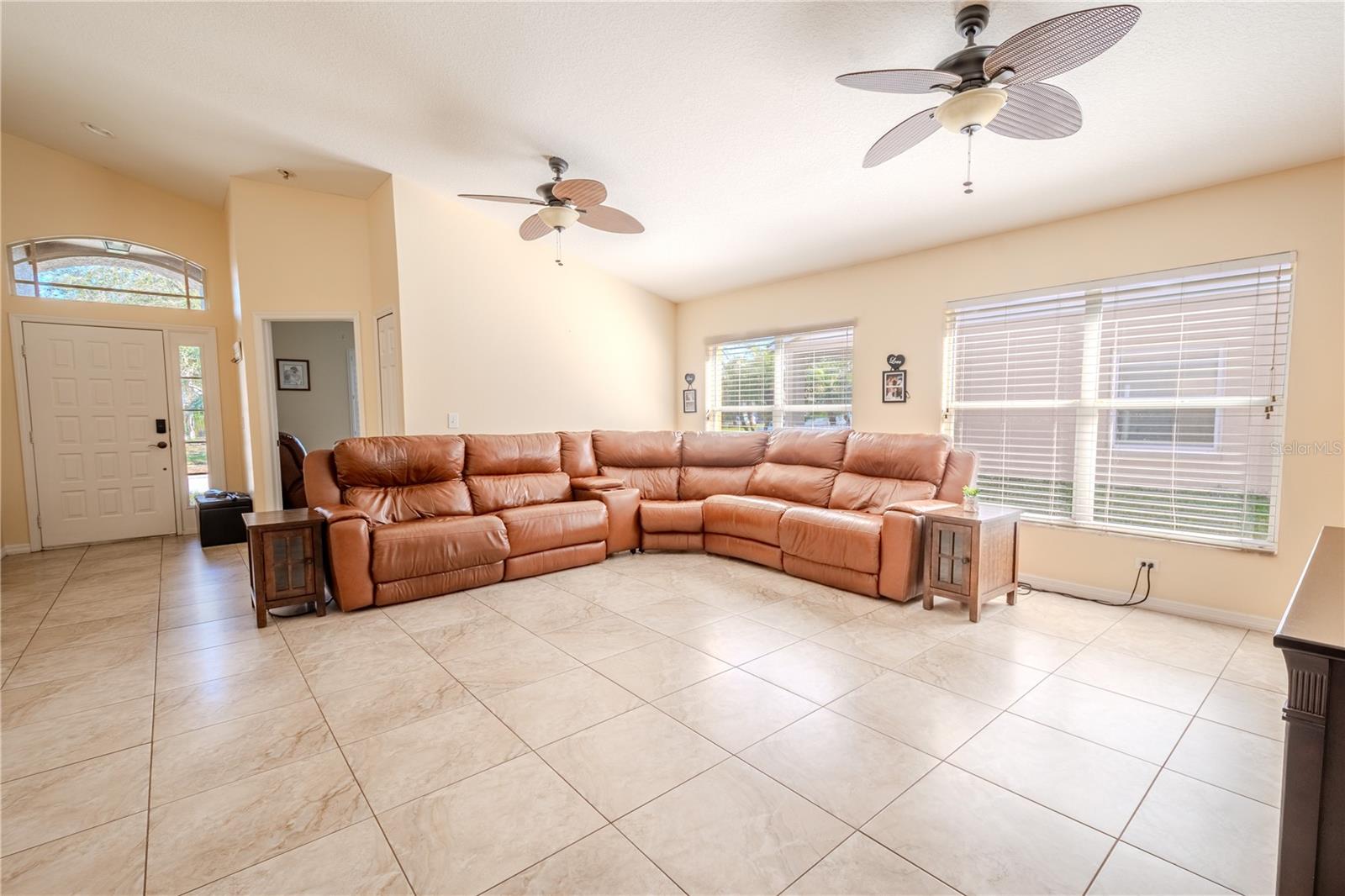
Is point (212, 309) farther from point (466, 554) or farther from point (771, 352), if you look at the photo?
point (771, 352)

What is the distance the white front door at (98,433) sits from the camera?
492cm

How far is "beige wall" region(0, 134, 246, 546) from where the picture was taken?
4672 millimetres

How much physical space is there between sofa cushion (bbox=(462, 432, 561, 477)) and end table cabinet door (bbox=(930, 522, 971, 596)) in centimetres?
304

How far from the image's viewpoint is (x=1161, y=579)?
3303 mm

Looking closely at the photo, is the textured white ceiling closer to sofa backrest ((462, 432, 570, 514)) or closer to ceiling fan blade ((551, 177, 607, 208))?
ceiling fan blade ((551, 177, 607, 208))

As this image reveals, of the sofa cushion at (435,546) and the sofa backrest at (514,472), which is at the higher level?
the sofa backrest at (514,472)

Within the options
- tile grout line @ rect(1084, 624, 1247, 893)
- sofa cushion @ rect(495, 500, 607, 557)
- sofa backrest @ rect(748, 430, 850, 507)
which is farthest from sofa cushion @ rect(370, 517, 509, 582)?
tile grout line @ rect(1084, 624, 1247, 893)

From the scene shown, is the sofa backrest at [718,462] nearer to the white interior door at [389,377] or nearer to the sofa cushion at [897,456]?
the sofa cushion at [897,456]

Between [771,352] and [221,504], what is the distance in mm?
5398

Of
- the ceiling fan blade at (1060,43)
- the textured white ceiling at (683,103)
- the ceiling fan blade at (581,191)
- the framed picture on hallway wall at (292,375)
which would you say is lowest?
the framed picture on hallway wall at (292,375)

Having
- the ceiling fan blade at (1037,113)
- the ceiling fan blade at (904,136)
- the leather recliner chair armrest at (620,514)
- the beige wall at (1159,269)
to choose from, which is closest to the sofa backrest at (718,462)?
the leather recliner chair armrest at (620,514)

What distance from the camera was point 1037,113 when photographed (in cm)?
208

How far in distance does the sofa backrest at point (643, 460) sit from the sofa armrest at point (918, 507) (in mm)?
2195

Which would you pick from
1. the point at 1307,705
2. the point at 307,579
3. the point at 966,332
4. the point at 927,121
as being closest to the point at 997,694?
the point at 1307,705
